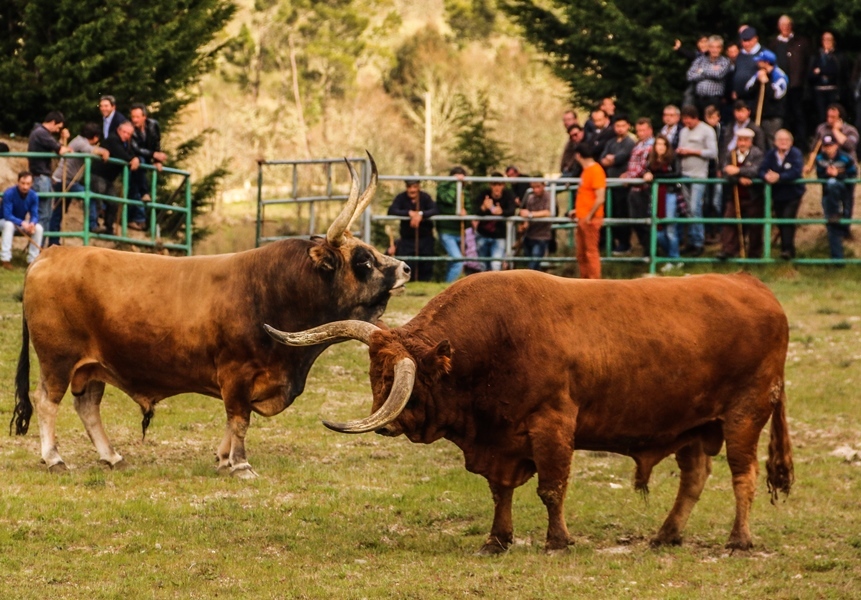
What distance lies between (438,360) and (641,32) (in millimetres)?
17279

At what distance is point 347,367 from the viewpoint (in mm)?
16375

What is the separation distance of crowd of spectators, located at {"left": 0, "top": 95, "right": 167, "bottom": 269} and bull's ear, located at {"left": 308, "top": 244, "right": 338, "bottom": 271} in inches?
318

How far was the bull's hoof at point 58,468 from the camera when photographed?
11.6m

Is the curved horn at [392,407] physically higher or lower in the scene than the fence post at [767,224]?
lower

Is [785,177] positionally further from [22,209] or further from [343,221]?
[343,221]

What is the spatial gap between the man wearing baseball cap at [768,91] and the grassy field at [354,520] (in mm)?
7414

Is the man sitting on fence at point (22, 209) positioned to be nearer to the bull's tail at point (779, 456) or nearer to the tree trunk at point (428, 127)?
the bull's tail at point (779, 456)

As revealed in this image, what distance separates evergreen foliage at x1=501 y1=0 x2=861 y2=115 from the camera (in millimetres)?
24922

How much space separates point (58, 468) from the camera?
38.4 feet

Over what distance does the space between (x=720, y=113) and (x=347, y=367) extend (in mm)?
8642

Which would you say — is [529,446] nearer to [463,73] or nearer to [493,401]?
[493,401]

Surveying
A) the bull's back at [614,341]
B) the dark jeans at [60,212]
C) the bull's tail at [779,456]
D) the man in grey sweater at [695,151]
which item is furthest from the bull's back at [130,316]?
the man in grey sweater at [695,151]

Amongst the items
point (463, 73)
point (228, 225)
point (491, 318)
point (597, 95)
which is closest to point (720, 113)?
point (597, 95)

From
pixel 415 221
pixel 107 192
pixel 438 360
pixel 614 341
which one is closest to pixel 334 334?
pixel 438 360
